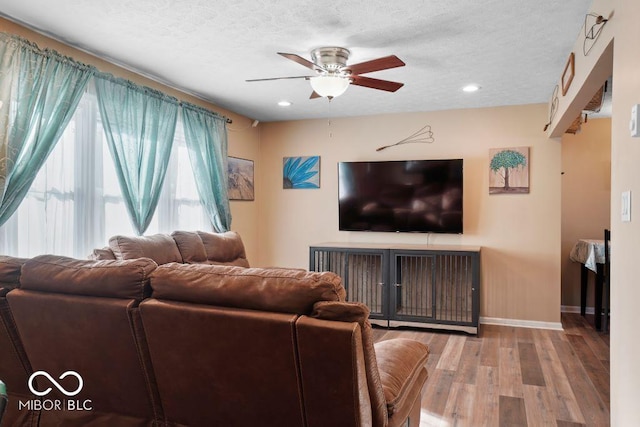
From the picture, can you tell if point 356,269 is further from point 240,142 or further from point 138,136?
point 138,136

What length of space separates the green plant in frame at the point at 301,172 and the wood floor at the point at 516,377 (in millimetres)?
2099

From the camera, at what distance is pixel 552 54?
327cm

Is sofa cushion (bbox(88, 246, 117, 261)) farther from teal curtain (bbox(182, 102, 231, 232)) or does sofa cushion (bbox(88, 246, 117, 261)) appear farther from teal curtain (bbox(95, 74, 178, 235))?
teal curtain (bbox(182, 102, 231, 232))

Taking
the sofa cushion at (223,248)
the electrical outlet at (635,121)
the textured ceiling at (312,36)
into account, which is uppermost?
the textured ceiling at (312,36)

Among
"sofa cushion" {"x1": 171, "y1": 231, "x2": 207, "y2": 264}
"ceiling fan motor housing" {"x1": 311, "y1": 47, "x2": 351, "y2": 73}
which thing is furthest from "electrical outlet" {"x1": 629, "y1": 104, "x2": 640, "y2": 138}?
"sofa cushion" {"x1": 171, "y1": 231, "x2": 207, "y2": 264}

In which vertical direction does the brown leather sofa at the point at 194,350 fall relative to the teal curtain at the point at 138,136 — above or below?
below

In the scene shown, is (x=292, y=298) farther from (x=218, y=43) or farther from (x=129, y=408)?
(x=218, y=43)

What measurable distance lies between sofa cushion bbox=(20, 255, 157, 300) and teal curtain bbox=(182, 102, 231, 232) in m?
2.69

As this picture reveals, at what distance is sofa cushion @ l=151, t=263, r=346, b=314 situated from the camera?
1487 mm

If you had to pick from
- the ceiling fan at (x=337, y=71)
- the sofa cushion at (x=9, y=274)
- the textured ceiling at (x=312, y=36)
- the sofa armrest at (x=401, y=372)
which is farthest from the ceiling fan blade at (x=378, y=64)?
the sofa cushion at (x=9, y=274)

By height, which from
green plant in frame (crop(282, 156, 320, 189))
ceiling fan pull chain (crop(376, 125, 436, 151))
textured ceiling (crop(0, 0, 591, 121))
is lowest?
green plant in frame (crop(282, 156, 320, 189))

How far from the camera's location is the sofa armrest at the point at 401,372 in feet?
5.34

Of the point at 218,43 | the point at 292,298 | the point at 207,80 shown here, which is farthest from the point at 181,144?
the point at 292,298

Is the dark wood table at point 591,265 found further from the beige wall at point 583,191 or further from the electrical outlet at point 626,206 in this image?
the electrical outlet at point 626,206
